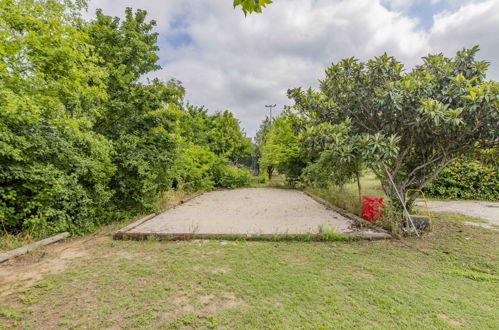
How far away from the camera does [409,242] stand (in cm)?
363

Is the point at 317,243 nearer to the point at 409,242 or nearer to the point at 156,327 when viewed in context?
the point at 409,242

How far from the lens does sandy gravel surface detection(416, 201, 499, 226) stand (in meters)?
5.43

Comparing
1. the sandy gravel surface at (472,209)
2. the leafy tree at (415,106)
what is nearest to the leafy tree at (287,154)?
the sandy gravel surface at (472,209)

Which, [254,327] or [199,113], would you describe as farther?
[199,113]

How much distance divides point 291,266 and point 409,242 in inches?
91.9

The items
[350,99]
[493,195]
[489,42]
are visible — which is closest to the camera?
[489,42]

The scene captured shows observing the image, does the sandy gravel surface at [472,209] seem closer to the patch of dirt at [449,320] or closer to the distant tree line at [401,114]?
the distant tree line at [401,114]

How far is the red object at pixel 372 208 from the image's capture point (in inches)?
174

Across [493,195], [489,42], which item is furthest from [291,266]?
[493,195]

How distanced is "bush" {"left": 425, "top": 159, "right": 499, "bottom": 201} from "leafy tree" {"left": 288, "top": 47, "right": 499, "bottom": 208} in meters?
4.54

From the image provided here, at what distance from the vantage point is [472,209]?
6.29m

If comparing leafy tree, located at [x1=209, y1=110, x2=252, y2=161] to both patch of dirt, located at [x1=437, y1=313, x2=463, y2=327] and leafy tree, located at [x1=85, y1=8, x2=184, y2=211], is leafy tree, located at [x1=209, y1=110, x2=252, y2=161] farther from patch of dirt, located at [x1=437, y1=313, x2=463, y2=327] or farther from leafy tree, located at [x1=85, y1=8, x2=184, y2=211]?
patch of dirt, located at [x1=437, y1=313, x2=463, y2=327]

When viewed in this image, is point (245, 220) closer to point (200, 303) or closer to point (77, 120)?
point (200, 303)

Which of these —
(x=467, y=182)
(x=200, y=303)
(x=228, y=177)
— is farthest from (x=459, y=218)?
(x=228, y=177)
